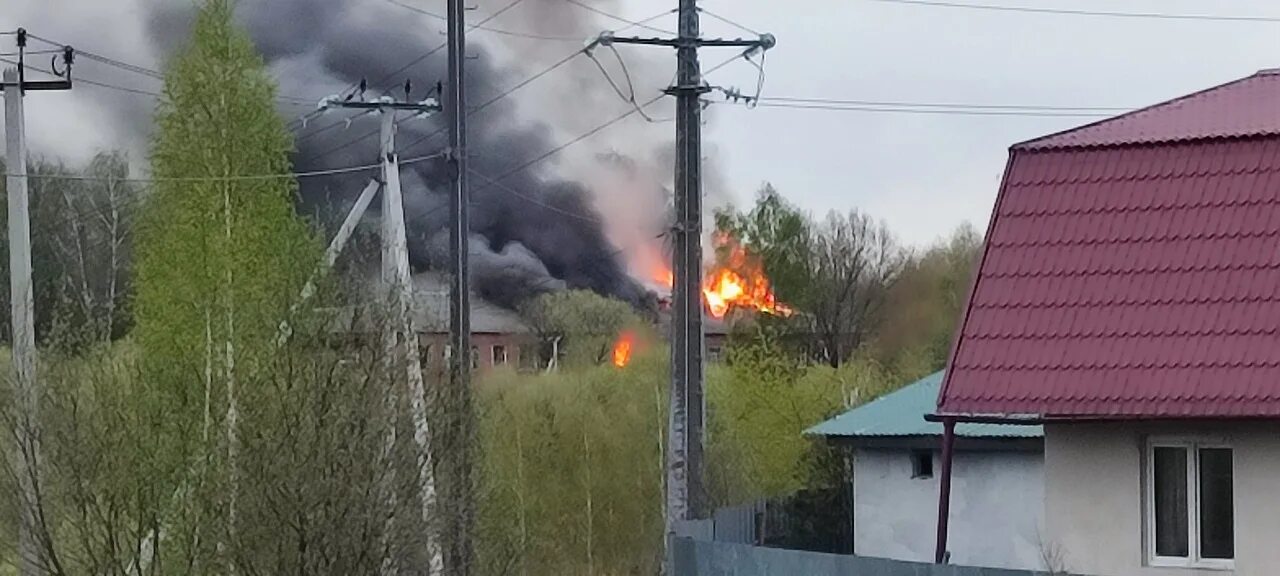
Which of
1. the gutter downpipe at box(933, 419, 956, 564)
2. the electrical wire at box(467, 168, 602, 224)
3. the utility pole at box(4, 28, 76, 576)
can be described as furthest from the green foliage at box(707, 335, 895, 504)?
the electrical wire at box(467, 168, 602, 224)

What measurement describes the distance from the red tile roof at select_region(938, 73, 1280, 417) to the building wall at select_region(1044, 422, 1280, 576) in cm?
39

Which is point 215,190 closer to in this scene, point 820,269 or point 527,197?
point 820,269

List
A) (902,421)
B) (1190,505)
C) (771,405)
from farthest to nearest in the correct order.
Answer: (771,405), (902,421), (1190,505)

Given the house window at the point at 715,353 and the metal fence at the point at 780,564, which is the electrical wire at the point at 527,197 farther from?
the metal fence at the point at 780,564

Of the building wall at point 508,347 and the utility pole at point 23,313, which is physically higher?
the utility pole at point 23,313

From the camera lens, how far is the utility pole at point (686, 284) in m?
20.7

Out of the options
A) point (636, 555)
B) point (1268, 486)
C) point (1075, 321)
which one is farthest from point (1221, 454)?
point (636, 555)

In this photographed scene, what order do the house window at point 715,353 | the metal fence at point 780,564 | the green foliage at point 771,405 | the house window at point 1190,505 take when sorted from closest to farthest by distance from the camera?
the house window at point 1190,505 < the metal fence at point 780,564 < the green foliage at point 771,405 < the house window at point 715,353

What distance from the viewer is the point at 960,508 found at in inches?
1057

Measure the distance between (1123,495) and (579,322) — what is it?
131 ft

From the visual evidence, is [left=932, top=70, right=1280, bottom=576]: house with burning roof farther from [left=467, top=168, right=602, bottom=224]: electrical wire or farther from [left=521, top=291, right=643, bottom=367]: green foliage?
[left=467, top=168, right=602, bottom=224]: electrical wire

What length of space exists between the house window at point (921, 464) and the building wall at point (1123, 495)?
11617mm

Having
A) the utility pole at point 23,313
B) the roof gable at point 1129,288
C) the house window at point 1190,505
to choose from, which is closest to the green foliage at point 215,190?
the utility pole at point 23,313

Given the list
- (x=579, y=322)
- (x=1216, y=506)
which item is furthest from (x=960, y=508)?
(x=579, y=322)
